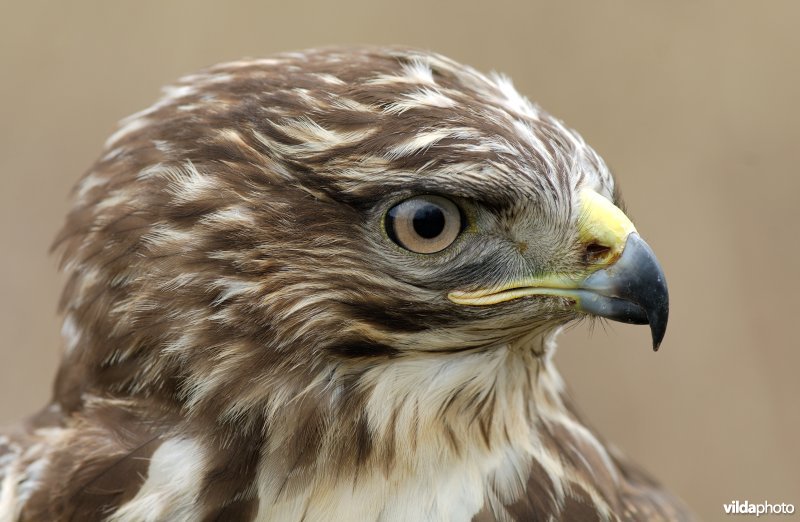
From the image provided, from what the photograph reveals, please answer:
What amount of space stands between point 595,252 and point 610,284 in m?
0.08

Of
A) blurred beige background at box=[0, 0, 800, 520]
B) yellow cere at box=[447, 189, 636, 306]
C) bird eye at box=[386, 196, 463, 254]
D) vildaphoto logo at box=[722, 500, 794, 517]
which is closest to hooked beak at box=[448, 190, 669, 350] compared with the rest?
yellow cere at box=[447, 189, 636, 306]

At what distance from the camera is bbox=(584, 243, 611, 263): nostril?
8.62 ft

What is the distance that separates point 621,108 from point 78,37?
10.7 ft

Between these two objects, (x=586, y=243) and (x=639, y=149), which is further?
(x=639, y=149)

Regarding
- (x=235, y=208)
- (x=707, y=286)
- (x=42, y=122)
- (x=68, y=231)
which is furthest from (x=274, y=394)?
(x=42, y=122)

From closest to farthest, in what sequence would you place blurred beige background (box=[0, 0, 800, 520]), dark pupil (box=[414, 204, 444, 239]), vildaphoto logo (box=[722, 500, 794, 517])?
dark pupil (box=[414, 204, 444, 239])
vildaphoto logo (box=[722, 500, 794, 517])
blurred beige background (box=[0, 0, 800, 520])

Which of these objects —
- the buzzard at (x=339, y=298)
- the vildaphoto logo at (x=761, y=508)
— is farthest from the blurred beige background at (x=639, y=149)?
the buzzard at (x=339, y=298)

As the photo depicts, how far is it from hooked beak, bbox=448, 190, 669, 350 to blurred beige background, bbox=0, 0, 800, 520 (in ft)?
11.7

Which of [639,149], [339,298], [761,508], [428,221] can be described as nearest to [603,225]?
[428,221]

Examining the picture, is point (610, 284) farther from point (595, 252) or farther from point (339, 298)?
point (339, 298)

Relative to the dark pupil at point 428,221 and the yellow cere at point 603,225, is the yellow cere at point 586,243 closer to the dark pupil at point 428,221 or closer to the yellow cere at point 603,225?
the yellow cere at point 603,225

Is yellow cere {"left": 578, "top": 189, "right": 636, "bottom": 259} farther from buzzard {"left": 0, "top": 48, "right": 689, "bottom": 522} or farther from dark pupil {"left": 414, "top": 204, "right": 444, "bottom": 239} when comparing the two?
dark pupil {"left": 414, "top": 204, "right": 444, "bottom": 239}

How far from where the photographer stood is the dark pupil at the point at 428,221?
2.59m

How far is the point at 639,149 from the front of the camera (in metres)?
6.39
